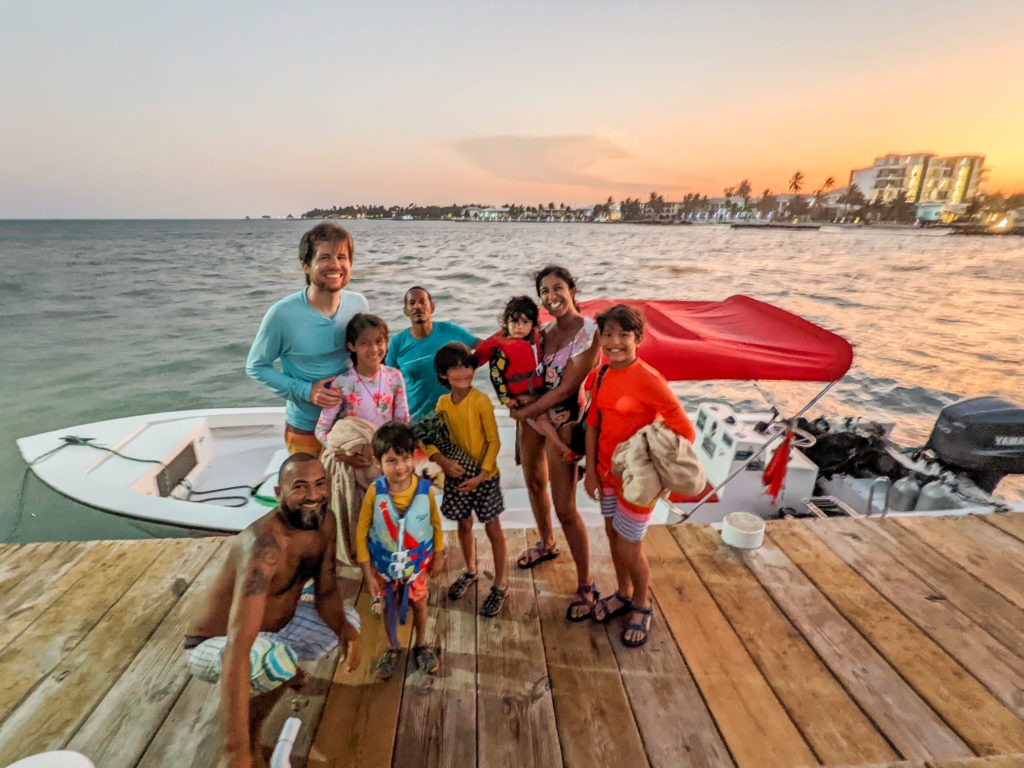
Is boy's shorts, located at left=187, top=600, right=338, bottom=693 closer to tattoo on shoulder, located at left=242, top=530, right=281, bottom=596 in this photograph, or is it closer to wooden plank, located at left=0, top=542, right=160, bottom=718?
tattoo on shoulder, located at left=242, top=530, right=281, bottom=596

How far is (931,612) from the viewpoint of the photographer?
2.85 metres

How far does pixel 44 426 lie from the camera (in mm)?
13016

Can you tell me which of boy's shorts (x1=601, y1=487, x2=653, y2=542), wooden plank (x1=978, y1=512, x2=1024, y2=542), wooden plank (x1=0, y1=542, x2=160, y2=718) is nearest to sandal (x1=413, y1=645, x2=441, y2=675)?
boy's shorts (x1=601, y1=487, x2=653, y2=542)

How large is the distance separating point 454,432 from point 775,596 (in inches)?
83.1

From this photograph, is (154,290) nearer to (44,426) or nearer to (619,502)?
(44,426)

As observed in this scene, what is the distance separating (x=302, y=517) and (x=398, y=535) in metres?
0.49

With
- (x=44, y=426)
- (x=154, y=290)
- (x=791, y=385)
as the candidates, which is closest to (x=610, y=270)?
(x=791, y=385)

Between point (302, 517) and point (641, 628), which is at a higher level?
point (302, 517)

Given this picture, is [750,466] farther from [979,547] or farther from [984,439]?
[984,439]

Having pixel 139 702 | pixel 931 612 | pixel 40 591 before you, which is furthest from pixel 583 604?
pixel 40 591

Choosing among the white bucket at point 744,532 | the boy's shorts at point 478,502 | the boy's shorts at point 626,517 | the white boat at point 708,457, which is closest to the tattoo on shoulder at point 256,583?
the boy's shorts at point 478,502

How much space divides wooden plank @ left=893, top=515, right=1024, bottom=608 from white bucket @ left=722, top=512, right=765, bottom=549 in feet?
4.02

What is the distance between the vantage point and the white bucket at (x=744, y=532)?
334cm

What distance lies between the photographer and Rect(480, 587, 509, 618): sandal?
2.74 metres
